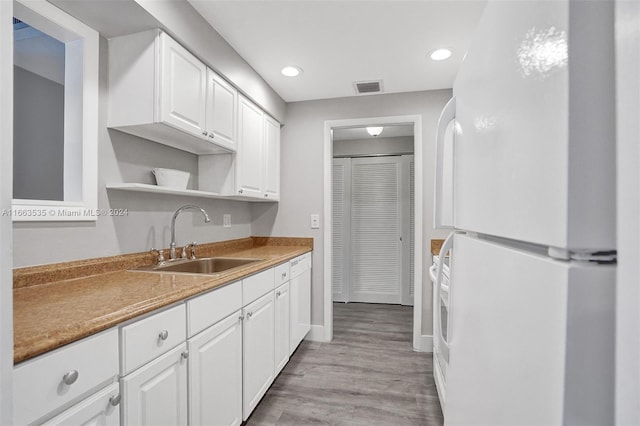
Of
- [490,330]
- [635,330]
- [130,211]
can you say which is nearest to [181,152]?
[130,211]

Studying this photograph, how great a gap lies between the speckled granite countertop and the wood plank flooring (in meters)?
0.93

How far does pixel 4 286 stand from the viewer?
545 millimetres

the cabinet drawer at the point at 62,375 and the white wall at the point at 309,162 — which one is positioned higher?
the white wall at the point at 309,162

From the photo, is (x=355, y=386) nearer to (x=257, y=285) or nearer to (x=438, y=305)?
(x=257, y=285)

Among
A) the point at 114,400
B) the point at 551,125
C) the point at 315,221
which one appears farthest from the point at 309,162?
the point at 551,125

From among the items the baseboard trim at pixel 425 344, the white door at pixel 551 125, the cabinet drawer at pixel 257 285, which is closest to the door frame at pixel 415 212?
the baseboard trim at pixel 425 344

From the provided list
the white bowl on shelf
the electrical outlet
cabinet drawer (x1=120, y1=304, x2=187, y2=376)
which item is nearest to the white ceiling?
the white bowl on shelf

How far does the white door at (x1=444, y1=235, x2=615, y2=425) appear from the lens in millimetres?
341

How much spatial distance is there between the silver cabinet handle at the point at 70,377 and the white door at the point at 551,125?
1.04 metres

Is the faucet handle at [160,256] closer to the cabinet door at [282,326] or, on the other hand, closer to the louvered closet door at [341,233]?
the cabinet door at [282,326]

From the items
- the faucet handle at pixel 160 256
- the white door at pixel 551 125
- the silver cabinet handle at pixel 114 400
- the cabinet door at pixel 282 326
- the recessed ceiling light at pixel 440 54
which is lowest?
the cabinet door at pixel 282 326

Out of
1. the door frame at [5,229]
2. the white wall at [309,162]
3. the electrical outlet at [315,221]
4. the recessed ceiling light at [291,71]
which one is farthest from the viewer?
the electrical outlet at [315,221]

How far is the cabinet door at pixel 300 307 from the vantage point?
2.57 m

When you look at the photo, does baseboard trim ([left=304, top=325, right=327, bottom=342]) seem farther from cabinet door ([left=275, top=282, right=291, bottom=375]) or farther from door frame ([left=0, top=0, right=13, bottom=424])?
door frame ([left=0, top=0, right=13, bottom=424])
